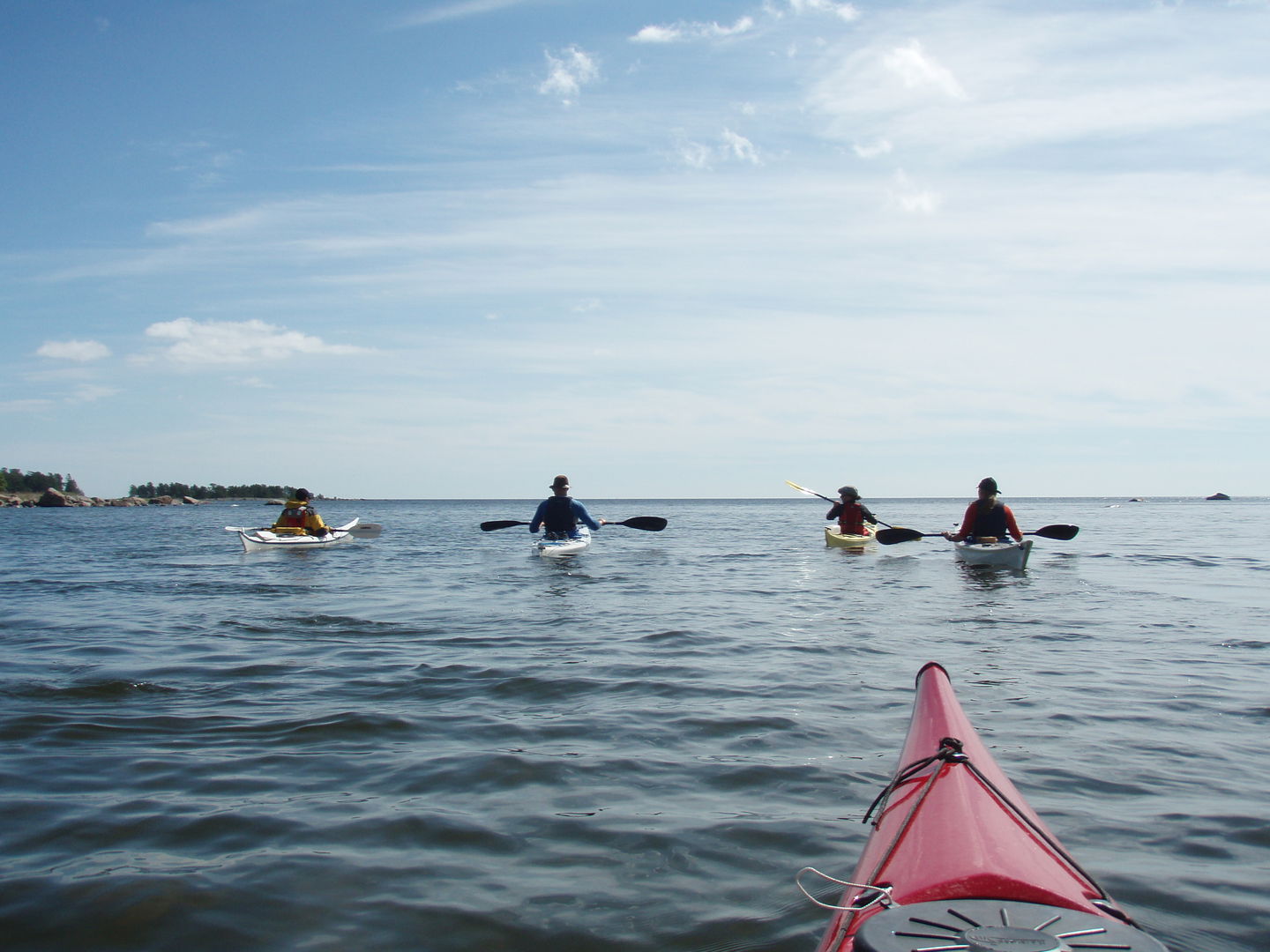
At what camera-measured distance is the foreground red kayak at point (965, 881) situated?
2.21 m

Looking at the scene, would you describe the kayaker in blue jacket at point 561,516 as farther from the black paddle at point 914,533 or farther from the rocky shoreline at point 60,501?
the rocky shoreline at point 60,501

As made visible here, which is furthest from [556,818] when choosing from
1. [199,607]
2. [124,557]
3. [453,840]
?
[124,557]

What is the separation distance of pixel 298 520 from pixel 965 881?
20.8 m

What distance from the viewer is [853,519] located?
20.1m

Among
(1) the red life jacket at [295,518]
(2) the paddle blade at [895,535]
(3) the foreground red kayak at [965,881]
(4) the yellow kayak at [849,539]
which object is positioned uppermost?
(1) the red life jacket at [295,518]

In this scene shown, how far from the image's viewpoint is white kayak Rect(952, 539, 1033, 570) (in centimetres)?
1510

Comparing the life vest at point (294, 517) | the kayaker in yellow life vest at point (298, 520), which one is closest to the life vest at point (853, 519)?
the kayaker in yellow life vest at point (298, 520)

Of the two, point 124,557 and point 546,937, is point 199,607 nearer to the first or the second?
point 546,937

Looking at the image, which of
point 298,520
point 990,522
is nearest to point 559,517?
point 298,520

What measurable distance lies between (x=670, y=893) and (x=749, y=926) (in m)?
0.37

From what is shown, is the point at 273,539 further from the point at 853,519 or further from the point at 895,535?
the point at 895,535

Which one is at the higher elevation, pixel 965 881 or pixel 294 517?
pixel 294 517

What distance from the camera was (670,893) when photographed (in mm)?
3217

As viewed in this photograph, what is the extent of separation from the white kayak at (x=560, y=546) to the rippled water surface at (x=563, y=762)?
267 inches
